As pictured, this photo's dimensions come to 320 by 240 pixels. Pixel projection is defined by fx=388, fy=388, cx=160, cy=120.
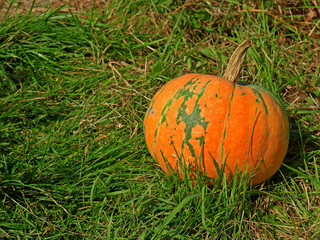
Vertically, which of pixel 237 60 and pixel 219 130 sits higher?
pixel 237 60

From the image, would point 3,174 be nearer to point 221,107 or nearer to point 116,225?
point 116,225

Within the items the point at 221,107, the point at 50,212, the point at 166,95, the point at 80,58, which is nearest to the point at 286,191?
the point at 221,107

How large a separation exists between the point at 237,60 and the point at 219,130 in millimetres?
547

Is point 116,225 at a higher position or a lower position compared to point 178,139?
lower

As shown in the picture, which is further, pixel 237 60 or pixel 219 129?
pixel 237 60

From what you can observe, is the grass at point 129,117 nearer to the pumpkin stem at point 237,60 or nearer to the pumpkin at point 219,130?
the pumpkin at point 219,130

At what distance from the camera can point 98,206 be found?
7.96 feet

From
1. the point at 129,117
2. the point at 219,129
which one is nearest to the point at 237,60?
the point at 219,129

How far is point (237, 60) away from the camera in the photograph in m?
2.51

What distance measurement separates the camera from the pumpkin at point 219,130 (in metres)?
2.24

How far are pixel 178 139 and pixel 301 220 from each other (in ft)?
3.02

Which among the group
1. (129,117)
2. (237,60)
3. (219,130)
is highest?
(237,60)

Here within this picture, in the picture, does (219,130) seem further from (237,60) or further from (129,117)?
(129,117)

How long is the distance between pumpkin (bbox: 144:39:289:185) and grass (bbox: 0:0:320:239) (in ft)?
0.44
